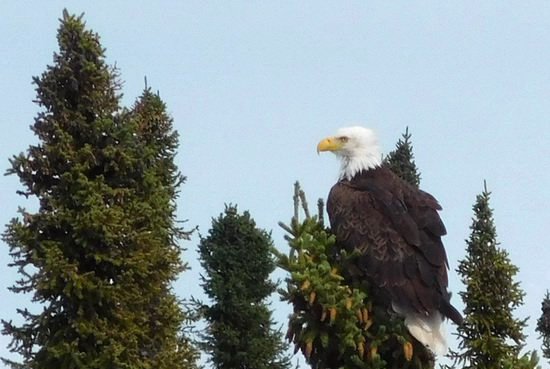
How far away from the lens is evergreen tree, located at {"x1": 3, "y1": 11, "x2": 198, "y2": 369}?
1961 centimetres

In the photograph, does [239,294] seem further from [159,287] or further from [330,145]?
[330,145]

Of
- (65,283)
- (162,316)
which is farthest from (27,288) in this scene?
(162,316)

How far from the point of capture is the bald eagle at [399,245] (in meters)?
13.9

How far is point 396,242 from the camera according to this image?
14.4 m

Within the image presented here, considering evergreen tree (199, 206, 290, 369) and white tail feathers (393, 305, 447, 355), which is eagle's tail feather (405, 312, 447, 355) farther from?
evergreen tree (199, 206, 290, 369)

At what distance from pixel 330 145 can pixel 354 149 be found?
11.7 inches

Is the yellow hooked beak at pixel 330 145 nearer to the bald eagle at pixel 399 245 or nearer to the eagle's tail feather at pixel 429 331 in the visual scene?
the bald eagle at pixel 399 245

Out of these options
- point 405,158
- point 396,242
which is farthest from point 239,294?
point 396,242

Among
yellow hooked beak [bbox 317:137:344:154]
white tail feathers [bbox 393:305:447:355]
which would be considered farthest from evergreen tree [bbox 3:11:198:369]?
white tail feathers [bbox 393:305:447:355]

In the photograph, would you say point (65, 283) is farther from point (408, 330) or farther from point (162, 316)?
point (408, 330)

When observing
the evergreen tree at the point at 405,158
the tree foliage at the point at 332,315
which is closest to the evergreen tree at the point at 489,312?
the evergreen tree at the point at 405,158

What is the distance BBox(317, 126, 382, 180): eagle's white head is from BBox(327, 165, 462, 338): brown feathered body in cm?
57

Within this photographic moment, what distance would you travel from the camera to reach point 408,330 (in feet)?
45.4

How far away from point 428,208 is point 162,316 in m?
7.15
